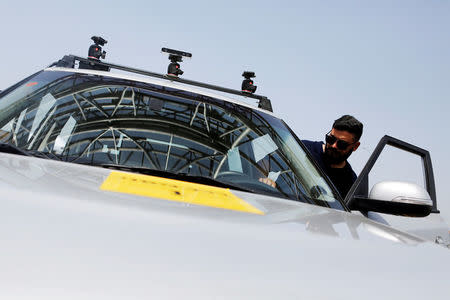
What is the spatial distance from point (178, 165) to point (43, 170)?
29.2 inches

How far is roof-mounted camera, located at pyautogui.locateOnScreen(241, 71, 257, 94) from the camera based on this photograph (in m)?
4.00

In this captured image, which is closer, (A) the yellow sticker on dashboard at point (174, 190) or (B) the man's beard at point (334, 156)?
(A) the yellow sticker on dashboard at point (174, 190)

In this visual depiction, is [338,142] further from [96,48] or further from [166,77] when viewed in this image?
[96,48]

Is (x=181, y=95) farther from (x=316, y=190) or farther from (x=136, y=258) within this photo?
(x=136, y=258)

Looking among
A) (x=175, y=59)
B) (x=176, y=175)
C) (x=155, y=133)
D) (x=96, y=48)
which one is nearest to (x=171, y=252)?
(x=176, y=175)

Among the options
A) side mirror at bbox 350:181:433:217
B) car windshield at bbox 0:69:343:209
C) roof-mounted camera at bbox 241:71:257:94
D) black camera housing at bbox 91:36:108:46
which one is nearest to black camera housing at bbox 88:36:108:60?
black camera housing at bbox 91:36:108:46

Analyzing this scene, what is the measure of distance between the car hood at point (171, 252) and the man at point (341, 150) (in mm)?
2690

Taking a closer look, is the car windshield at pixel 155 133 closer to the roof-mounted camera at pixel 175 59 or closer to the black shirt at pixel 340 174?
the roof-mounted camera at pixel 175 59

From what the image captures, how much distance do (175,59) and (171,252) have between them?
2.90m

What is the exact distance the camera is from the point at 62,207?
106cm

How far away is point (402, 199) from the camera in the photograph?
201cm

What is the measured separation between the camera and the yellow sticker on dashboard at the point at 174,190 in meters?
1.43

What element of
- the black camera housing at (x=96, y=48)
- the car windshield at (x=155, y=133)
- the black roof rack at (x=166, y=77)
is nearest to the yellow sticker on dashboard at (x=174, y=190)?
the car windshield at (x=155, y=133)

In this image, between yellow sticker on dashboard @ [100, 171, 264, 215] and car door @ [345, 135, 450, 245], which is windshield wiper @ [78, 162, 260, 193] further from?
car door @ [345, 135, 450, 245]
